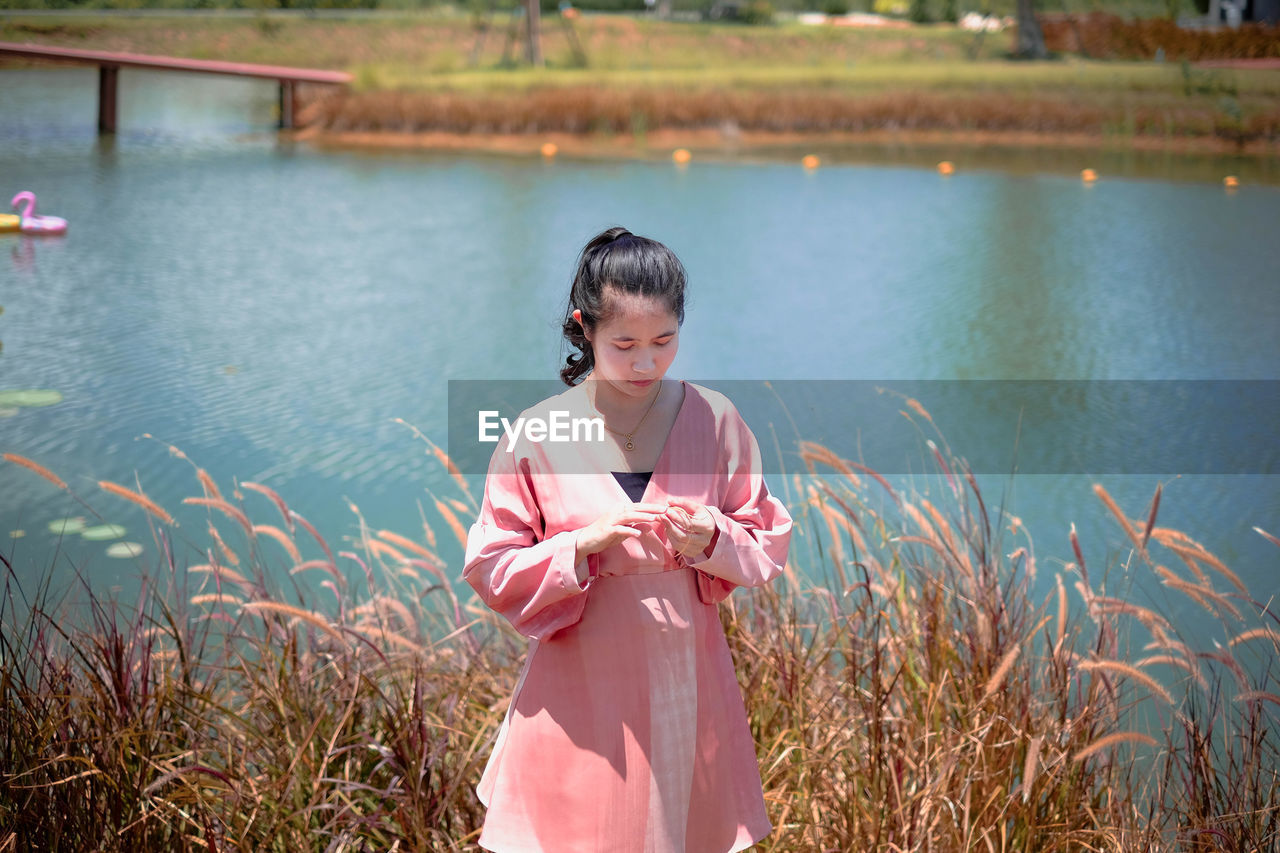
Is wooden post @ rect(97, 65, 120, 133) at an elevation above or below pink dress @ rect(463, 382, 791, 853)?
above

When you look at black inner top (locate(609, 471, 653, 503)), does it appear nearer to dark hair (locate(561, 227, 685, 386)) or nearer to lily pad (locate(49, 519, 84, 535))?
dark hair (locate(561, 227, 685, 386))

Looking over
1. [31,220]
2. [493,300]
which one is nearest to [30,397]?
[31,220]

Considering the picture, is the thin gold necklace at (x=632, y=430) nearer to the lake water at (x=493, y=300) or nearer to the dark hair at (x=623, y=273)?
the dark hair at (x=623, y=273)

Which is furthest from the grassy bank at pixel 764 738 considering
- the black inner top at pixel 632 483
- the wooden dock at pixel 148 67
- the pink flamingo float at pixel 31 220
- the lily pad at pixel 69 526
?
the wooden dock at pixel 148 67

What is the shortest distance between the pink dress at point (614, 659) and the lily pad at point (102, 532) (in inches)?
80.7

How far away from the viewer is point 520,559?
→ 1.07 m

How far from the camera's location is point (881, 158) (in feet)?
20.8

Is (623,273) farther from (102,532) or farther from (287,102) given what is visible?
(287,102)

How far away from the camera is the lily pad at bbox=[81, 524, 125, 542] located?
284 cm

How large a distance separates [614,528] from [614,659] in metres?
0.17

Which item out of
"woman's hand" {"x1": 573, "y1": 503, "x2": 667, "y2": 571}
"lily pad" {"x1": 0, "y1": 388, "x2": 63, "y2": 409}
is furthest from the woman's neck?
"lily pad" {"x1": 0, "y1": 388, "x2": 63, "y2": 409}

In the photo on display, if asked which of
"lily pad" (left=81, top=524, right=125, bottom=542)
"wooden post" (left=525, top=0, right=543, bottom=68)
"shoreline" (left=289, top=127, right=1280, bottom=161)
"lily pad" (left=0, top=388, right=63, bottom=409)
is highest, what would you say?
"wooden post" (left=525, top=0, right=543, bottom=68)

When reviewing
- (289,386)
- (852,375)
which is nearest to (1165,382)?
(852,375)

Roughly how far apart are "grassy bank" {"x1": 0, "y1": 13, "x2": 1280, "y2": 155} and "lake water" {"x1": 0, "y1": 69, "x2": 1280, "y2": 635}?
29cm
